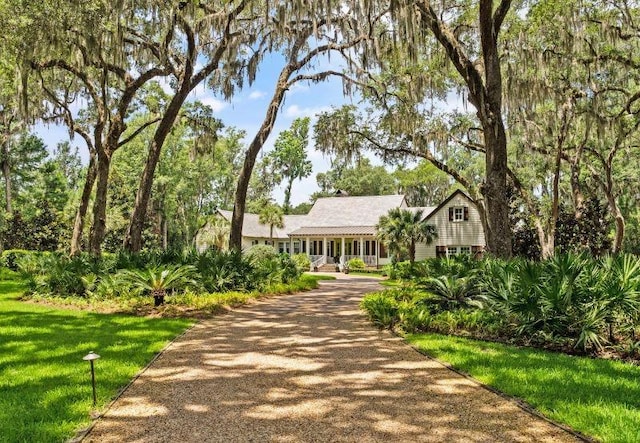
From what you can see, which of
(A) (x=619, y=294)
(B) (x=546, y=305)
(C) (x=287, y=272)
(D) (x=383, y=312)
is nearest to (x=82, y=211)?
(C) (x=287, y=272)

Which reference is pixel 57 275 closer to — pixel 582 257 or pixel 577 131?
pixel 582 257

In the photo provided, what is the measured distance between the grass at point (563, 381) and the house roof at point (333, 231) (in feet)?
97.0

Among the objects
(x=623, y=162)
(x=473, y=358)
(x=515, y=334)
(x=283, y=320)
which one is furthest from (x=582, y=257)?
(x=623, y=162)

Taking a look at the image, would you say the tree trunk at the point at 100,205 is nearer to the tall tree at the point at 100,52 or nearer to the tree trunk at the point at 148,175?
the tall tree at the point at 100,52

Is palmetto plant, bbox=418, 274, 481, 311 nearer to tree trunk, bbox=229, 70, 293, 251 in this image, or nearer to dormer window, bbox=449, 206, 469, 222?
tree trunk, bbox=229, 70, 293, 251

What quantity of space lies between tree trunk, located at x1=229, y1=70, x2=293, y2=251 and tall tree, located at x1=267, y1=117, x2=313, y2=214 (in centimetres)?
3762

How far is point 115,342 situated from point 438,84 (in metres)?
14.5

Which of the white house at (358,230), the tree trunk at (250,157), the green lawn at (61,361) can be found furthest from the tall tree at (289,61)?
the white house at (358,230)

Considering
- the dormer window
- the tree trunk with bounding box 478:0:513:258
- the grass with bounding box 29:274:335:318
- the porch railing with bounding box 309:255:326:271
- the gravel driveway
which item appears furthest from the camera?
the porch railing with bounding box 309:255:326:271

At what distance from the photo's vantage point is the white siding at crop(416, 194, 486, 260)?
32469 millimetres

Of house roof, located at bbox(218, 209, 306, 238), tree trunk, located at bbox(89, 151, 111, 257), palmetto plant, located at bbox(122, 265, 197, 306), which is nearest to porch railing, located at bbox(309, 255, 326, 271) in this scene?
house roof, located at bbox(218, 209, 306, 238)

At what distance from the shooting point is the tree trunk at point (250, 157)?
57.5ft

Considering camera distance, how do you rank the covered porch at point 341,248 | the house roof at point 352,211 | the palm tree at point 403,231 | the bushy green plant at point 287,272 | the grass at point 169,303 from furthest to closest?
1. the house roof at point 352,211
2. the covered porch at point 341,248
3. the palm tree at point 403,231
4. the bushy green plant at point 287,272
5. the grass at point 169,303

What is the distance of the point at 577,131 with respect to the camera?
23188 mm
